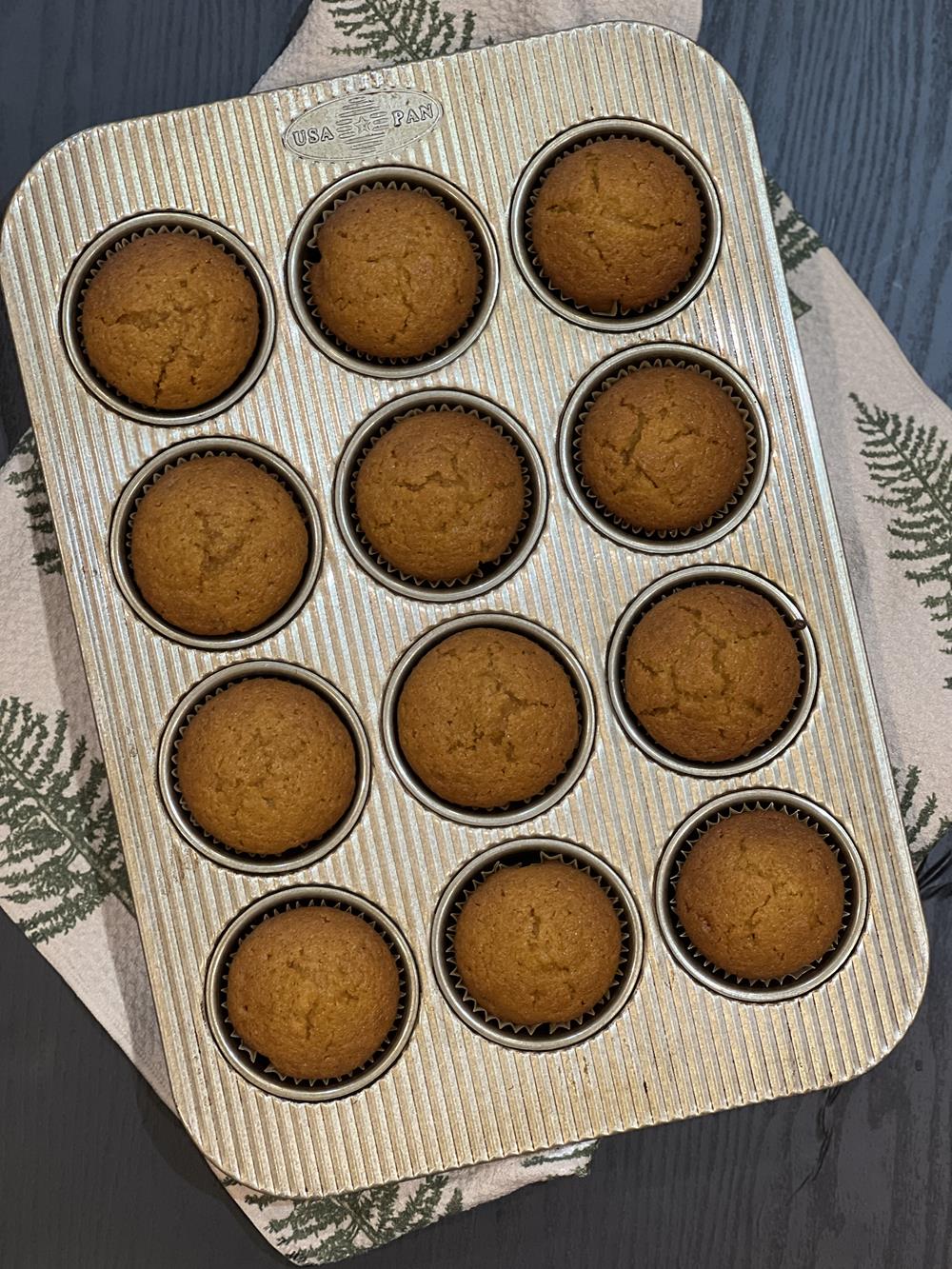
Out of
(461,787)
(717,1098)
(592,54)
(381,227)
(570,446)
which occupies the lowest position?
(717,1098)

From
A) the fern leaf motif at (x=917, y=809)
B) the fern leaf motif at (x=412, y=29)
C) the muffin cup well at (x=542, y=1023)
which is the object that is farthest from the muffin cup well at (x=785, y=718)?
the fern leaf motif at (x=412, y=29)

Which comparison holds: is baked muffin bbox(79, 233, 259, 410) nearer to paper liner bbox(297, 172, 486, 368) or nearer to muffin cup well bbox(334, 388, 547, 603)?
paper liner bbox(297, 172, 486, 368)

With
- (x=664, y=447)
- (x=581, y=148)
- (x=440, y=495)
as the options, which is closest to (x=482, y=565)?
(x=440, y=495)

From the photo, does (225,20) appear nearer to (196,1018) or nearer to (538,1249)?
(196,1018)

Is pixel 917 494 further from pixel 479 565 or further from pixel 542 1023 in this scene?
pixel 542 1023

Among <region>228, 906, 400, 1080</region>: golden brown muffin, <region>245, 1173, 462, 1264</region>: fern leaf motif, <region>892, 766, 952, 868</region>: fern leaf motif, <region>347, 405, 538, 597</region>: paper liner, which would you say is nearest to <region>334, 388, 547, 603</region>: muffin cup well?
<region>347, 405, 538, 597</region>: paper liner

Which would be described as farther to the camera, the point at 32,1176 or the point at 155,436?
the point at 32,1176

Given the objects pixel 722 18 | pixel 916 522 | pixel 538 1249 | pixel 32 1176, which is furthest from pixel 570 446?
pixel 32 1176
